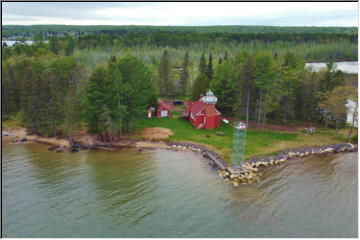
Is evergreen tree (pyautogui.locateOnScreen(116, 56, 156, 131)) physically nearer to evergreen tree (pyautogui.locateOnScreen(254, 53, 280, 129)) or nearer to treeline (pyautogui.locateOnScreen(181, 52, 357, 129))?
treeline (pyautogui.locateOnScreen(181, 52, 357, 129))

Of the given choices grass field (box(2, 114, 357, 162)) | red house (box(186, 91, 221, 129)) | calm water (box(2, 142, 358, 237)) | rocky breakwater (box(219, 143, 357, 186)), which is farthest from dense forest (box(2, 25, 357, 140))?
calm water (box(2, 142, 358, 237))

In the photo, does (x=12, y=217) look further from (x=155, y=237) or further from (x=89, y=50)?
(x=89, y=50)

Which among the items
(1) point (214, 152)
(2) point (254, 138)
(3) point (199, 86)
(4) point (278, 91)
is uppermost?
(3) point (199, 86)

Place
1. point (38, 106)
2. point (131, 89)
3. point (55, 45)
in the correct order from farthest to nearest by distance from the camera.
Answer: point (55, 45) < point (38, 106) < point (131, 89)

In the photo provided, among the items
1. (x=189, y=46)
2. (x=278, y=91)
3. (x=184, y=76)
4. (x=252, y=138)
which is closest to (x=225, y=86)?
(x=278, y=91)

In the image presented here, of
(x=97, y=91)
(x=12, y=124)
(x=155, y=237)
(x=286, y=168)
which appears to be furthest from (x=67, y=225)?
(x=12, y=124)

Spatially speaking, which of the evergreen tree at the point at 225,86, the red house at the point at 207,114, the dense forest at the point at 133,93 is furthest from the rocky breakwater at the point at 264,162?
the evergreen tree at the point at 225,86

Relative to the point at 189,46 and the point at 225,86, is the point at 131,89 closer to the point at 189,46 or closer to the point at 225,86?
the point at 225,86
